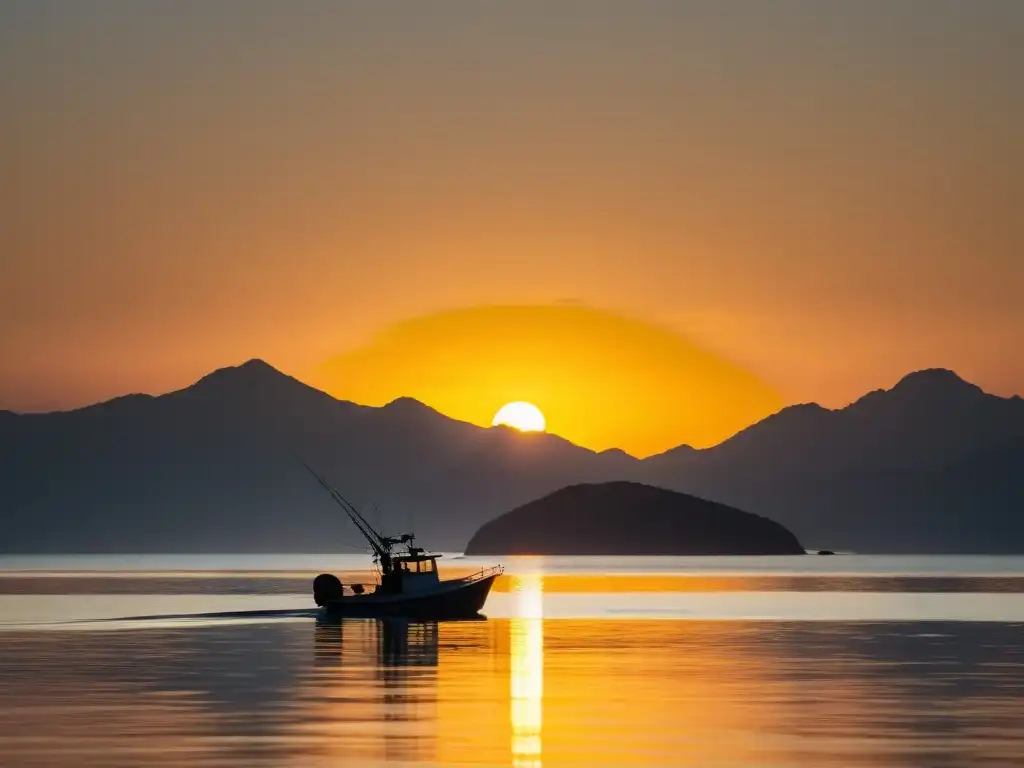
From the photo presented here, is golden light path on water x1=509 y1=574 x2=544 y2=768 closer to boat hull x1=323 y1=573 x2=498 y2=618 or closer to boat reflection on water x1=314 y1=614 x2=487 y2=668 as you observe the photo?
boat hull x1=323 y1=573 x2=498 y2=618

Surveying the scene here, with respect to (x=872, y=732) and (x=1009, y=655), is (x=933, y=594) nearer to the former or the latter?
(x=1009, y=655)

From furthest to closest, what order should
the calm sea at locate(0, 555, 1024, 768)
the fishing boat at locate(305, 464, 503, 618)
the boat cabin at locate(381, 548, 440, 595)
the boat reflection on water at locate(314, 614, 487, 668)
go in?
1. the boat cabin at locate(381, 548, 440, 595)
2. the fishing boat at locate(305, 464, 503, 618)
3. the boat reflection on water at locate(314, 614, 487, 668)
4. the calm sea at locate(0, 555, 1024, 768)

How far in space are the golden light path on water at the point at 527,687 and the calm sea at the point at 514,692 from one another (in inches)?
5.2

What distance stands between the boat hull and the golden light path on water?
11.2 feet

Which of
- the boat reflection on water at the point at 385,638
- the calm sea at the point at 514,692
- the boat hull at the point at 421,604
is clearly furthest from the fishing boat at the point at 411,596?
the calm sea at the point at 514,692

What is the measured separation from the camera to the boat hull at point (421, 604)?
126m

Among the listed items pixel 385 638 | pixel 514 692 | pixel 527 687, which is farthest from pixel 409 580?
pixel 514 692

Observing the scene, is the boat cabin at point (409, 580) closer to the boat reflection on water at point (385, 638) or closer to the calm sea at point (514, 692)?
the boat reflection on water at point (385, 638)

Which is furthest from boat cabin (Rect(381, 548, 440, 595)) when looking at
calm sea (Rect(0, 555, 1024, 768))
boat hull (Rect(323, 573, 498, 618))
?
calm sea (Rect(0, 555, 1024, 768))

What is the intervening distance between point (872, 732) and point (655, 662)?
28.9 m

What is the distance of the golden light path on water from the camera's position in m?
51.5

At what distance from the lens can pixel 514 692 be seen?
68.8 metres

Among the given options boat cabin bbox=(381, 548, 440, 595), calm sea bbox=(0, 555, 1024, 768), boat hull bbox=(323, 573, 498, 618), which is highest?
boat cabin bbox=(381, 548, 440, 595)

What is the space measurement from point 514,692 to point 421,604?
5820cm
